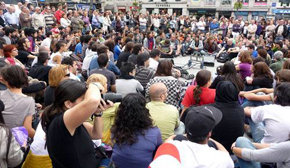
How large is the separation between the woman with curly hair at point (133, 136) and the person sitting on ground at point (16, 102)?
1248 mm

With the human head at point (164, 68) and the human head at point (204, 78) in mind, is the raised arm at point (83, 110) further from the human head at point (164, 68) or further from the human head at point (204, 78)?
the human head at point (164, 68)

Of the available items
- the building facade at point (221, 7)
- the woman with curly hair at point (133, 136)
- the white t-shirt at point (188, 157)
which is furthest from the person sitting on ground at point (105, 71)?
the building facade at point (221, 7)

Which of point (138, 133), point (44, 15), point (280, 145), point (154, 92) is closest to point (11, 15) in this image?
point (44, 15)

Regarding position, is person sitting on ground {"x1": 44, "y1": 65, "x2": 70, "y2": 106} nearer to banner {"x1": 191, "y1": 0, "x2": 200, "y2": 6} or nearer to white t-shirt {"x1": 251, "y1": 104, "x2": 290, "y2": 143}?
white t-shirt {"x1": 251, "y1": 104, "x2": 290, "y2": 143}

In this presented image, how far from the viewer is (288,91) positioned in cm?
281

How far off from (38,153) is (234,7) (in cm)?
3935

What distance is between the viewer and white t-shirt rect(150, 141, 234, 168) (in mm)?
1584

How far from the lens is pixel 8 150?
2168 mm

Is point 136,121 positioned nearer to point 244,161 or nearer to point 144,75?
point 244,161

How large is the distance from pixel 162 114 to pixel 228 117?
957 mm

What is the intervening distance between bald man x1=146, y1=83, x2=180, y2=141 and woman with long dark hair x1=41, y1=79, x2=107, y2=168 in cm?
117

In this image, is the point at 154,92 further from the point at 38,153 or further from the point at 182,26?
the point at 182,26

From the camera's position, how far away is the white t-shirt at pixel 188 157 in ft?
5.20

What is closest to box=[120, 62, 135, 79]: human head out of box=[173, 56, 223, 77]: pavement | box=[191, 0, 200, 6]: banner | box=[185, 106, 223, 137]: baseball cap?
box=[185, 106, 223, 137]: baseball cap
